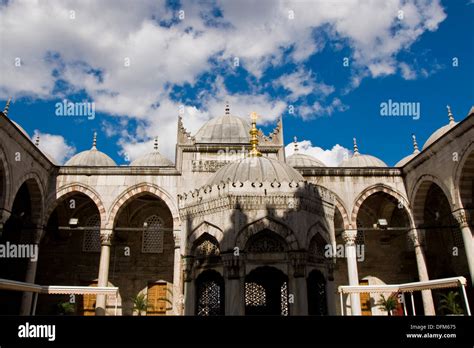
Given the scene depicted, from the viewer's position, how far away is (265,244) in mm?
6637

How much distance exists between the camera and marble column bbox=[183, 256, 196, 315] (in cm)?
663

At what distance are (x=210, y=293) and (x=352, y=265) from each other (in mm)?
10086

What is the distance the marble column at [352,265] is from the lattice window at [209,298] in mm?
9531

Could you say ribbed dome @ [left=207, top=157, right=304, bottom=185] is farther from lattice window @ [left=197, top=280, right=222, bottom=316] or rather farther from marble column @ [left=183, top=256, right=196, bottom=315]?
lattice window @ [left=197, top=280, right=222, bottom=316]

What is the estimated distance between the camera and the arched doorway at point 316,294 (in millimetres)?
6773

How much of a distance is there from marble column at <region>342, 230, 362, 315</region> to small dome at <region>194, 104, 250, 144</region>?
18.7ft

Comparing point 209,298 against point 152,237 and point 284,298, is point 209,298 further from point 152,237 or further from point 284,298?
point 152,237

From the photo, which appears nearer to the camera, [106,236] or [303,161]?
[106,236]

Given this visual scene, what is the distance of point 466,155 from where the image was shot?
41.9 feet

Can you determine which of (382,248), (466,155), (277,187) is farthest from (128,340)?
(382,248)

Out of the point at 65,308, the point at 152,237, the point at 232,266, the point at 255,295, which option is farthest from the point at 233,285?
the point at 152,237

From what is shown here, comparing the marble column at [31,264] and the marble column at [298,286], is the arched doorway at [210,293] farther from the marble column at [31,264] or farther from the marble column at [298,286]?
the marble column at [31,264]

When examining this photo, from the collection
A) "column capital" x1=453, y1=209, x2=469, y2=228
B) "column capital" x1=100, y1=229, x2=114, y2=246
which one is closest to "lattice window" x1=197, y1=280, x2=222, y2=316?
"column capital" x1=100, y1=229, x2=114, y2=246

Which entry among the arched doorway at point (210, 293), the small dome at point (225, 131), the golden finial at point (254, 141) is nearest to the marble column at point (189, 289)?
the arched doorway at point (210, 293)
